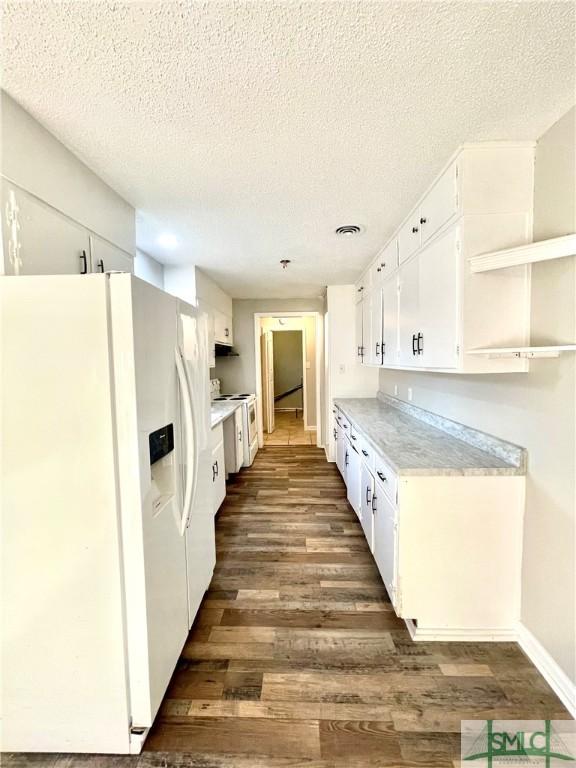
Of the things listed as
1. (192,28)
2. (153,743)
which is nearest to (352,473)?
(153,743)

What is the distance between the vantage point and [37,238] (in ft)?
4.30

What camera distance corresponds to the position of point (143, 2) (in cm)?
87

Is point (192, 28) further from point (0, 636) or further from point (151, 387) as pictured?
point (0, 636)

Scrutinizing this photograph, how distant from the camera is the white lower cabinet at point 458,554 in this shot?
1.60m

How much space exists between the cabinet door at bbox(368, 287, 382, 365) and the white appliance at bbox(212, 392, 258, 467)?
183 centimetres

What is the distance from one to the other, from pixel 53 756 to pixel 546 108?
10.5ft

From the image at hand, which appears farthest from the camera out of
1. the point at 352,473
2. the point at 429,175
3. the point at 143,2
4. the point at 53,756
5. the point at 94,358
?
the point at 352,473

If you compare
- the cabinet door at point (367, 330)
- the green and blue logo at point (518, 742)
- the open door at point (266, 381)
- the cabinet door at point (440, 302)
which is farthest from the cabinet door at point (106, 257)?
the open door at point (266, 381)

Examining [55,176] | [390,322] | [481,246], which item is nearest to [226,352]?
[390,322]

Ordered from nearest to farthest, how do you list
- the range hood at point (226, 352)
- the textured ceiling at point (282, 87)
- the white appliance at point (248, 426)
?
the textured ceiling at point (282, 87) < the white appliance at point (248, 426) < the range hood at point (226, 352)

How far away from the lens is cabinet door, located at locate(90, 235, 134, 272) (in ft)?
→ 5.48

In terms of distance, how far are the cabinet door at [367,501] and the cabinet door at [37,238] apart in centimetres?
215

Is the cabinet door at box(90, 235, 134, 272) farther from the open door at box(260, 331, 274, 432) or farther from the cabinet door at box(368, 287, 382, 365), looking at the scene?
the open door at box(260, 331, 274, 432)

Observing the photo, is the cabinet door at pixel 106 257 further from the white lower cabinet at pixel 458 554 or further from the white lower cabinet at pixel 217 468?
the white lower cabinet at pixel 458 554
